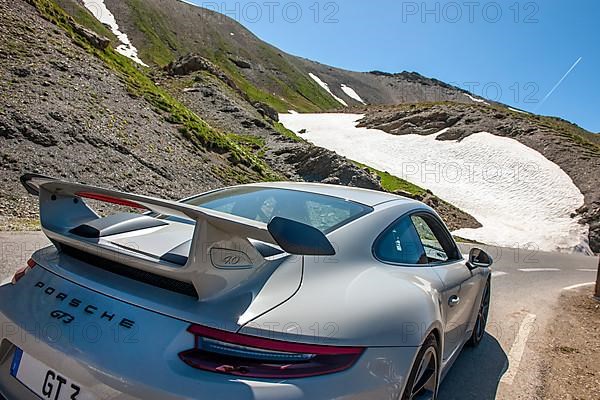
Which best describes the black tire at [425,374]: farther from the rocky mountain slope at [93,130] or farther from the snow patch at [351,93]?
the snow patch at [351,93]

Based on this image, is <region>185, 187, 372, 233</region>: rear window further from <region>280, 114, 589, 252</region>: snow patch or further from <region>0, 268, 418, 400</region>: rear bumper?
<region>280, 114, 589, 252</region>: snow patch

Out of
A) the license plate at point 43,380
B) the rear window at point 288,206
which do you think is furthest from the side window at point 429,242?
the license plate at point 43,380

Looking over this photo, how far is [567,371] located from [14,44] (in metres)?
15.5

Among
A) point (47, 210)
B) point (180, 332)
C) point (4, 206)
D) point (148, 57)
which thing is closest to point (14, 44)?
point (4, 206)

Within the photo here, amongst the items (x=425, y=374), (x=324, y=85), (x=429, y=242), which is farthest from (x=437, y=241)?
(x=324, y=85)

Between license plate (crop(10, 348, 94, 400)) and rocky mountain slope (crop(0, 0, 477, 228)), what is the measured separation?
6.67m

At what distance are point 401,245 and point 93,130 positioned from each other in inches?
431

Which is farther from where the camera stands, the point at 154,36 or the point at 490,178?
the point at 154,36

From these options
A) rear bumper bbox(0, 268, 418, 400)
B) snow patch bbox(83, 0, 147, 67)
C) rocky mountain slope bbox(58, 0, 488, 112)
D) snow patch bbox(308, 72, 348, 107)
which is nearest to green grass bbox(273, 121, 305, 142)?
rear bumper bbox(0, 268, 418, 400)

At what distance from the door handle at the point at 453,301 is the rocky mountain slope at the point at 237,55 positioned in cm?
6803

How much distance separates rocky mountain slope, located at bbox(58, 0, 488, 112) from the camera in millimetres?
86438

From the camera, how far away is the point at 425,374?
245 cm

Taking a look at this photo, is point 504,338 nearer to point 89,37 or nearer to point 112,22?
point 89,37

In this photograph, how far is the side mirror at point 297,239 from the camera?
5.38 ft
